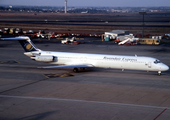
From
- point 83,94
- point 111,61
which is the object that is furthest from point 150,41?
point 83,94

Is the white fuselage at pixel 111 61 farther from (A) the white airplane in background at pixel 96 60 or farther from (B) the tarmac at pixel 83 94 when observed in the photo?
(B) the tarmac at pixel 83 94

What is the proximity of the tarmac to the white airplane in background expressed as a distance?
128cm

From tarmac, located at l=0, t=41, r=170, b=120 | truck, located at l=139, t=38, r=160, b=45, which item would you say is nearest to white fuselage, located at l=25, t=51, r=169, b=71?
tarmac, located at l=0, t=41, r=170, b=120

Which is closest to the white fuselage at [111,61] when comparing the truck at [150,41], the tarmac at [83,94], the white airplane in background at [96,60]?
the white airplane in background at [96,60]

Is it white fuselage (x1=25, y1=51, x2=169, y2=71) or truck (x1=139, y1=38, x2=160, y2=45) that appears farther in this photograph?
truck (x1=139, y1=38, x2=160, y2=45)

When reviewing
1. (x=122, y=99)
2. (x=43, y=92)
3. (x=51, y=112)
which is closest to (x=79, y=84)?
(x=43, y=92)

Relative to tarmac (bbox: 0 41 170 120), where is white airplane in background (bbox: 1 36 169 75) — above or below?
above

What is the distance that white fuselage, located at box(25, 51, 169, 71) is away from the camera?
123 ft

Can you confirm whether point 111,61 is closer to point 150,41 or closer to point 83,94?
point 83,94

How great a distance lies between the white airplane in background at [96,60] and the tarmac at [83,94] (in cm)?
128

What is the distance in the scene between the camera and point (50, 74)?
39094 mm

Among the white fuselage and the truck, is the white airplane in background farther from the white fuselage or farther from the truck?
the truck

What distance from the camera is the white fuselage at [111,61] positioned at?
3738 centimetres

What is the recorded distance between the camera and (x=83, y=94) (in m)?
28.7
